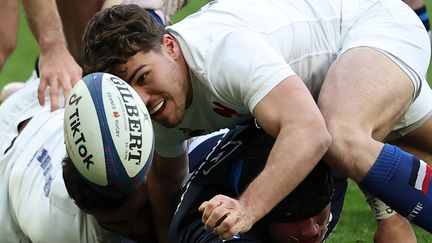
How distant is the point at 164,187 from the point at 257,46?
38.9 inches

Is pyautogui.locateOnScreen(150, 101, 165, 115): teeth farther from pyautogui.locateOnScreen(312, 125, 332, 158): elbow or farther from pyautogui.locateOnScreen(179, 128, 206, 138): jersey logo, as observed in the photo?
pyautogui.locateOnScreen(312, 125, 332, 158): elbow

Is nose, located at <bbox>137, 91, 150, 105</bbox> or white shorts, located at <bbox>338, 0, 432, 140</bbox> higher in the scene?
nose, located at <bbox>137, 91, 150, 105</bbox>

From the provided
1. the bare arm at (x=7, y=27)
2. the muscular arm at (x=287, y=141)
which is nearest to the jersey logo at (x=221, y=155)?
the muscular arm at (x=287, y=141)

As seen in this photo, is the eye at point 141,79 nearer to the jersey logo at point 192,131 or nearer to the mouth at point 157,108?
the mouth at point 157,108

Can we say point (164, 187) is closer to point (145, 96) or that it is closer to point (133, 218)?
point (133, 218)

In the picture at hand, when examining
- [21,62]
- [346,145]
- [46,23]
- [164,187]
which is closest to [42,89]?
[46,23]

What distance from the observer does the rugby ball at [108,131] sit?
4141mm

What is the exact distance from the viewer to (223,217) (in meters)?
3.71

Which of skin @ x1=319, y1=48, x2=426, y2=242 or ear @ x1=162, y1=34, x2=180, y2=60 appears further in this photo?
ear @ x1=162, y1=34, x2=180, y2=60

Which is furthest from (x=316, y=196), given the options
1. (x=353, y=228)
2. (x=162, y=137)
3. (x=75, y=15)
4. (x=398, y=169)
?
(x=75, y=15)

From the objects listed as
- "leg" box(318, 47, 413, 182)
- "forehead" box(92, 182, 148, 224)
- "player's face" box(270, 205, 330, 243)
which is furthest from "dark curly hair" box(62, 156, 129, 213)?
"leg" box(318, 47, 413, 182)

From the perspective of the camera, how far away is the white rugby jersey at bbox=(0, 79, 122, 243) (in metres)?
5.04

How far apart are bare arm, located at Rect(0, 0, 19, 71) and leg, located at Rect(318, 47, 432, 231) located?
5.74ft

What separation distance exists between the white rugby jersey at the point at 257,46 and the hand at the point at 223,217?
52 centimetres
